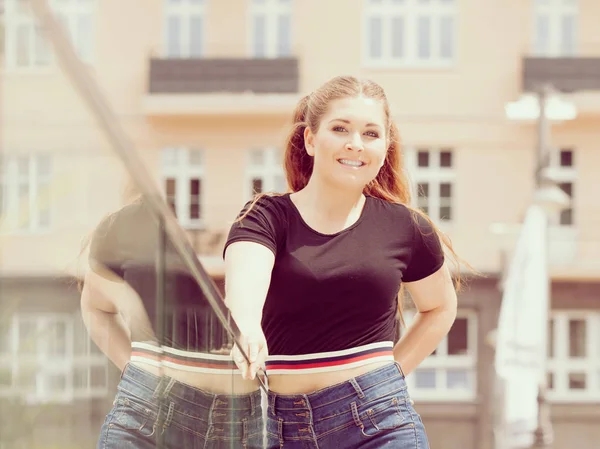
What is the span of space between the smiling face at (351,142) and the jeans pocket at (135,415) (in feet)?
2.64

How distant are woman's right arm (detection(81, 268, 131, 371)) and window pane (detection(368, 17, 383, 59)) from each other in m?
21.0

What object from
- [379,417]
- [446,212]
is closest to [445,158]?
[446,212]

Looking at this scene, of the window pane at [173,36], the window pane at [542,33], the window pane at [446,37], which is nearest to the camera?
the window pane at [542,33]

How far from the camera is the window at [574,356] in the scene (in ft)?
73.1

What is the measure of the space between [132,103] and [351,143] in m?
20.4

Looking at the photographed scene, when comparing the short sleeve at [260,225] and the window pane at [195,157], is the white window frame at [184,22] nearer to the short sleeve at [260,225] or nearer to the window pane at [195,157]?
the window pane at [195,157]

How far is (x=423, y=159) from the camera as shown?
72.9 feet

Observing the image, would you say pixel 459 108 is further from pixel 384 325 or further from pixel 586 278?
pixel 384 325

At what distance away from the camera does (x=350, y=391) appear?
2.27 m

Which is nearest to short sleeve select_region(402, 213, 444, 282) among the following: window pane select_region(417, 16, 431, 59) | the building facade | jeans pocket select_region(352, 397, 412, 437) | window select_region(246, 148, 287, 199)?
jeans pocket select_region(352, 397, 412, 437)

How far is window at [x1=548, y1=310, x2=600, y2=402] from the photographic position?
22.3 meters

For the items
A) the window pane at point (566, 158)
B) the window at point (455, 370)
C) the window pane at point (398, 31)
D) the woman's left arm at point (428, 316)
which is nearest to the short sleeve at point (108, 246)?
the woman's left arm at point (428, 316)

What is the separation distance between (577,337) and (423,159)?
3.98 meters

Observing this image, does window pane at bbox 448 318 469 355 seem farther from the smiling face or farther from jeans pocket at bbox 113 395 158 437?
jeans pocket at bbox 113 395 158 437
